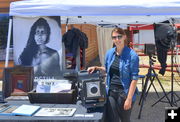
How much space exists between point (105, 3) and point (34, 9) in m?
1.10

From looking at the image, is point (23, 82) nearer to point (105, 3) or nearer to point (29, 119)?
point (29, 119)

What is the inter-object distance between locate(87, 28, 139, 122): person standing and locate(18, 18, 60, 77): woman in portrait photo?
1414 millimetres

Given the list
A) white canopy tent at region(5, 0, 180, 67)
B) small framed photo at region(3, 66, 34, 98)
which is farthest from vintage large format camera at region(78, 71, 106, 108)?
white canopy tent at region(5, 0, 180, 67)

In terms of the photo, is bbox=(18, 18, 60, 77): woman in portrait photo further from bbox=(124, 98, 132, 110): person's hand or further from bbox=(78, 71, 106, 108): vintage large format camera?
bbox=(124, 98, 132, 110): person's hand

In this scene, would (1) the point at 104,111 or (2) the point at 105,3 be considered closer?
(1) the point at 104,111

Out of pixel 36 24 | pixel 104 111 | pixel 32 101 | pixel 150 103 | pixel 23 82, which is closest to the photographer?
pixel 104 111

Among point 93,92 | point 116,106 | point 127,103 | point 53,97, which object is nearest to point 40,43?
point 53,97

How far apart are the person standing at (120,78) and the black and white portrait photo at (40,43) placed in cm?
142

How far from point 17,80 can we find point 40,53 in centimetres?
92

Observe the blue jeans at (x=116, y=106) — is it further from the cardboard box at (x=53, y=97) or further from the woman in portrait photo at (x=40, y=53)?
the woman in portrait photo at (x=40, y=53)

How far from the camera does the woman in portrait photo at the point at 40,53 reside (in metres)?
4.40

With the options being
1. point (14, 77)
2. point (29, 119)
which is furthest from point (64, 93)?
point (14, 77)

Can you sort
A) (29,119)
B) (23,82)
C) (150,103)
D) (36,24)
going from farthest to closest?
(150,103)
(36,24)
(23,82)
(29,119)

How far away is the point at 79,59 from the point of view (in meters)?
6.02
